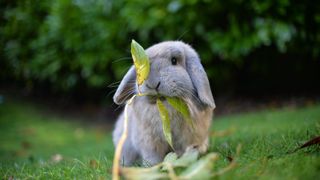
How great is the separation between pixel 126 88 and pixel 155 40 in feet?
14.1

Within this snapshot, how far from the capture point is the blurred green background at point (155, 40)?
688 cm

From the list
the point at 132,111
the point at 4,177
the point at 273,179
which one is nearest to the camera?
the point at 273,179

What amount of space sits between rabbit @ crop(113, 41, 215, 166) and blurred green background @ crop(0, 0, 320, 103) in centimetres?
340

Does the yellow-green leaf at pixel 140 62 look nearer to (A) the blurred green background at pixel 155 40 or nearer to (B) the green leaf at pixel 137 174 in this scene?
(B) the green leaf at pixel 137 174

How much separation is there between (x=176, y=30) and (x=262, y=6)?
1.46 meters

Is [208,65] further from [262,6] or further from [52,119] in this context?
[52,119]

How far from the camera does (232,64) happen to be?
7.91 metres

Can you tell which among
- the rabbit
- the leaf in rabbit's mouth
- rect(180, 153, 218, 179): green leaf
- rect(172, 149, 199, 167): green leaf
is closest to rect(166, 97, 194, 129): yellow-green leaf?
the rabbit

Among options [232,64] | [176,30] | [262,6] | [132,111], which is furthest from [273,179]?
[232,64]

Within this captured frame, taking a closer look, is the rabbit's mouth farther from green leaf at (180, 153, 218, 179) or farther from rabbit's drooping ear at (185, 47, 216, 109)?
green leaf at (180, 153, 218, 179)

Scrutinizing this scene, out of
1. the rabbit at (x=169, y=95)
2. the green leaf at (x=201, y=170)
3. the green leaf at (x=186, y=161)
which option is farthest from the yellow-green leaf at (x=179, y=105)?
the green leaf at (x=201, y=170)

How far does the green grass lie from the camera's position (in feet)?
8.73

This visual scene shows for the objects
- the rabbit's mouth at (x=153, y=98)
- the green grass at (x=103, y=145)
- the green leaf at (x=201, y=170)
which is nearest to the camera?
the green leaf at (x=201, y=170)

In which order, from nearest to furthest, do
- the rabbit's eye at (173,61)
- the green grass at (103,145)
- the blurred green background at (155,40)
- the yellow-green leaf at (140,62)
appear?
the green grass at (103,145)
the yellow-green leaf at (140,62)
the rabbit's eye at (173,61)
the blurred green background at (155,40)
